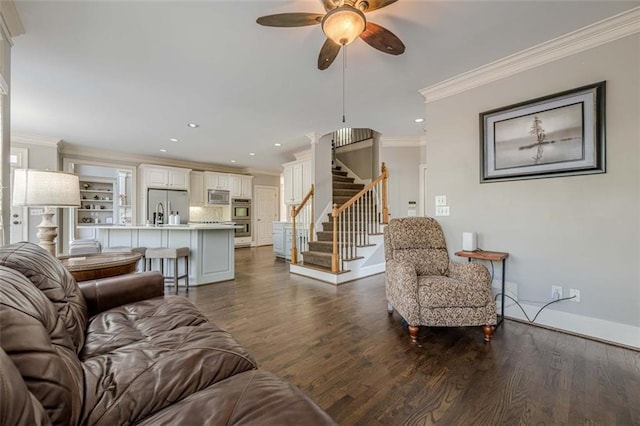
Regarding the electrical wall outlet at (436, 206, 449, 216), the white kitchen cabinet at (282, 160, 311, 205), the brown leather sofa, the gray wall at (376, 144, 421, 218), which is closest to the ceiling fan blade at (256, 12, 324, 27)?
the brown leather sofa

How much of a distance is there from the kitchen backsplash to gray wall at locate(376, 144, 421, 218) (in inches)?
200

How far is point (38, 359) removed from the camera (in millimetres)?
749

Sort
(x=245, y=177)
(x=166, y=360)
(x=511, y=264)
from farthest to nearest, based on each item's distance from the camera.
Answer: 1. (x=245, y=177)
2. (x=511, y=264)
3. (x=166, y=360)

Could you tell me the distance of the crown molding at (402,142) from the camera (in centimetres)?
527

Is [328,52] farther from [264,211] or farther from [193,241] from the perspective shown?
[264,211]

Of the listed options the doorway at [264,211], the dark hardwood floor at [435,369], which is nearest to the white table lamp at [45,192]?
the dark hardwood floor at [435,369]

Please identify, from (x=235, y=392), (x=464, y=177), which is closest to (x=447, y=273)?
(x=464, y=177)

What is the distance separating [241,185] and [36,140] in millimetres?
4425

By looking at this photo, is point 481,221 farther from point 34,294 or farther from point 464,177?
point 34,294

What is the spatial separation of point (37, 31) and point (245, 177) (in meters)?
6.26

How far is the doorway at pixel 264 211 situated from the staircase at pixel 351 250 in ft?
13.6

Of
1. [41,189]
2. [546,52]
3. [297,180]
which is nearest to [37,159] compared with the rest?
[41,189]

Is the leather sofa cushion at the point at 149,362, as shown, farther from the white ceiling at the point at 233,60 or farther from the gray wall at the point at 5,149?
the white ceiling at the point at 233,60

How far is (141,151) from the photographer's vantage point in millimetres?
6062
